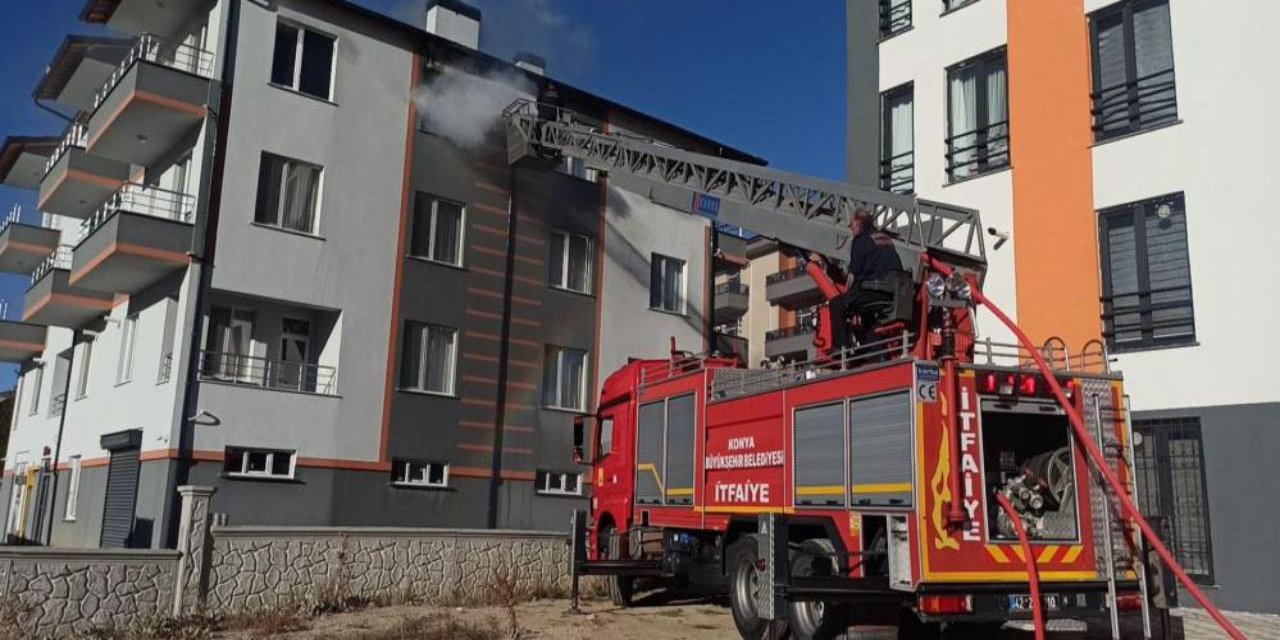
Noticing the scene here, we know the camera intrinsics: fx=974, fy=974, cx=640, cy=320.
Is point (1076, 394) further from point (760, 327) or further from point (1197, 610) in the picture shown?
point (760, 327)

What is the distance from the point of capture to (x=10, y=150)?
30047 millimetres

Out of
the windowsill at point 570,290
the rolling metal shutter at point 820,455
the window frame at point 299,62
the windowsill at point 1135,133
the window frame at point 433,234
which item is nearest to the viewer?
the rolling metal shutter at point 820,455

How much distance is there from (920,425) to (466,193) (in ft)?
48.5

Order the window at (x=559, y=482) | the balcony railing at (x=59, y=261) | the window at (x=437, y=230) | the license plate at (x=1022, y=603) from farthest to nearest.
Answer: the balcony railing at (x=59, y=261), the window at (x=559, y=482), the window at (x=437, y=230), the license plate at (x=1022, y=603)

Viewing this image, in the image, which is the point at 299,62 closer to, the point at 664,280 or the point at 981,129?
the point at 664,280

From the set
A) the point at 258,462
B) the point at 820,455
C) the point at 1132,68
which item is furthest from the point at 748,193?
the point at 258,462

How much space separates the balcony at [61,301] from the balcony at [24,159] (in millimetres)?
6648

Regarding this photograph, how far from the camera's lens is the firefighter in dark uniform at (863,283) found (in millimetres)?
10848

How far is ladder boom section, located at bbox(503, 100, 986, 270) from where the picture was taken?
12.9 m

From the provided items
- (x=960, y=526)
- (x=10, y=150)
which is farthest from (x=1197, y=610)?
(x=10, y=150)

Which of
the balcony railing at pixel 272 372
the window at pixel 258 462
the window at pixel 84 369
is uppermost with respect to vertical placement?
the window at pixel 84 369

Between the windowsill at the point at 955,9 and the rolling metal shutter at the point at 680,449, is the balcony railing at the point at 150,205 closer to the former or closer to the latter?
the rolling metal shutter at the point at 680,449

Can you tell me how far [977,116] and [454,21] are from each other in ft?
41.7

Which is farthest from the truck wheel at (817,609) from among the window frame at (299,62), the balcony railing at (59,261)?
the balcony railing at (59,261)
